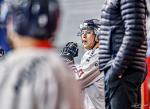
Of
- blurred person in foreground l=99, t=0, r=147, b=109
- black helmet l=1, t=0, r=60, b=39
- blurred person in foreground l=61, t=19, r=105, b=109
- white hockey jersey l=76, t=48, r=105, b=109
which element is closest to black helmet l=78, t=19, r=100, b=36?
blurred person in foreground l=61, t=19, r=105, b=109

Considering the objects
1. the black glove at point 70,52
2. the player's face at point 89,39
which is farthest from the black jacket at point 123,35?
the black glove at point 70,52

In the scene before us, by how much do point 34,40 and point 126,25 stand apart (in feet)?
5.95

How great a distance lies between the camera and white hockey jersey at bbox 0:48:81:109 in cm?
238

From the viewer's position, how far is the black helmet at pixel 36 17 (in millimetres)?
2465

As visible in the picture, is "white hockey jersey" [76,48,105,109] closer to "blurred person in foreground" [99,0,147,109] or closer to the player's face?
the player's face

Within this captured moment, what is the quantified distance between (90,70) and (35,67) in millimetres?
4100

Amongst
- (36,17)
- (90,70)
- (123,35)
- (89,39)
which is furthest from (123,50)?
(89,39)

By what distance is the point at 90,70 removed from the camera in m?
6.51

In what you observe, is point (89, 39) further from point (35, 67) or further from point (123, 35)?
point (35, 67)

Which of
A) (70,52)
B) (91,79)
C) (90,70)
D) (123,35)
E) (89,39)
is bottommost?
(91,79)

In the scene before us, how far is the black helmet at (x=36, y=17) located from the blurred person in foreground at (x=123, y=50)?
1.70 m

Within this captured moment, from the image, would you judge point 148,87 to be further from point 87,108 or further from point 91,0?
point 91,0

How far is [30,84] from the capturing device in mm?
2387

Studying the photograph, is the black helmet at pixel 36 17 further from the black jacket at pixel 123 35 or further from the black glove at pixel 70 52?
the black glove at pixel 70 52
